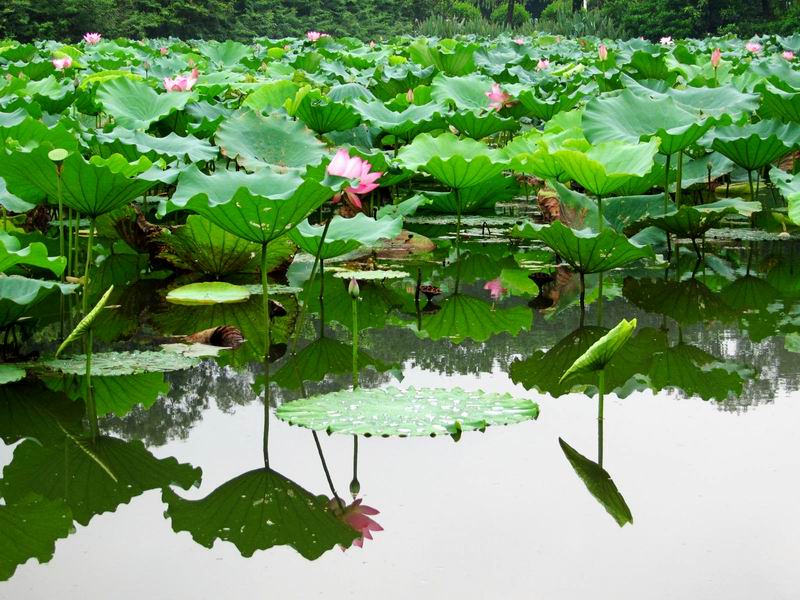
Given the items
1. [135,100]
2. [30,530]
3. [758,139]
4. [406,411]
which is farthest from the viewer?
[135,100]

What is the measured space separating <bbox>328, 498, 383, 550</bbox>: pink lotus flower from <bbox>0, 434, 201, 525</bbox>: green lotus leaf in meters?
0.27

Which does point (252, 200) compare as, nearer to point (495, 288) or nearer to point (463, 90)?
point (495, 288)

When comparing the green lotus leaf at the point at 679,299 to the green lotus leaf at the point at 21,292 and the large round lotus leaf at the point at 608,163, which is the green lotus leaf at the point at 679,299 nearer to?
the large round lotus leaf at the point at 608,163

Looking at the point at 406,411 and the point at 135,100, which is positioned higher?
the point at 135,100

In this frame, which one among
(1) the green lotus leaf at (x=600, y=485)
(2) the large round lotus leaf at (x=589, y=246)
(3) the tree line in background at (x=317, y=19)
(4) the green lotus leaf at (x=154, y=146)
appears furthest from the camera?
(3) the tree line in background at (x=317, y=19)

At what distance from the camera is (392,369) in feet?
8.14

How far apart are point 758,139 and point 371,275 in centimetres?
158

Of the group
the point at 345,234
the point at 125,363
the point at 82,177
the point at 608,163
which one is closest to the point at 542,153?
the point at 608,163

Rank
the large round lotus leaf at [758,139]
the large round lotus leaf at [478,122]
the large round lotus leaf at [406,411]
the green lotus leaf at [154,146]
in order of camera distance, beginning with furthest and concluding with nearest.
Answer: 1. the large round lotus leaf at [478,122]
2. the large round lotus leaf at [758,139]
3. the green lotus leaf at [154,146]
4. the large round lotus leaf at [406,411]

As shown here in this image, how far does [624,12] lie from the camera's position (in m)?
24.9

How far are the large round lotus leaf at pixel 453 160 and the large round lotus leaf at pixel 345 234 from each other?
2.13 feet

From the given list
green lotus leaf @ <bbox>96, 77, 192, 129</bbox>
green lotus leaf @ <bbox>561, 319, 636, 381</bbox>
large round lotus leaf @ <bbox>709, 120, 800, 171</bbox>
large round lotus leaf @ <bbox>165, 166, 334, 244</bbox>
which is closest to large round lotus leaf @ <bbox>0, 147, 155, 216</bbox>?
large round lotus leaf @ <bbox>165, 166, 334, 244</bbox>

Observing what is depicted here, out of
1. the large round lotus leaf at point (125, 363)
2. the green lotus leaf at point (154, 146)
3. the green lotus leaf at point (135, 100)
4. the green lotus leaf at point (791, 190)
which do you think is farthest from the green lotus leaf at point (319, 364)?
the green lotus leaf at point (135, 100)

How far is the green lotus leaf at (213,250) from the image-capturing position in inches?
135
